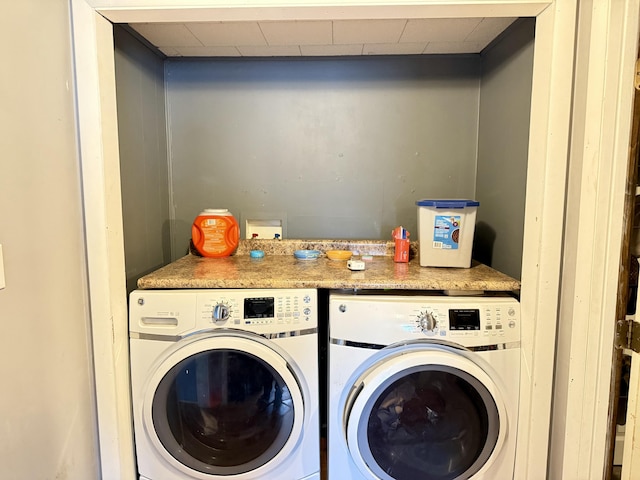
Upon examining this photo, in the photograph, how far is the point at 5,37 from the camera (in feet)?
3.06

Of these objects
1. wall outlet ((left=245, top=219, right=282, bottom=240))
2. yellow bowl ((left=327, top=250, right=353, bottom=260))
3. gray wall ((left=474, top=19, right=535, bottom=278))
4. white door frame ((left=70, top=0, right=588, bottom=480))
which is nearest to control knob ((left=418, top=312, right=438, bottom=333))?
white door frame ((left=70, top=0, right=588, bottom=480))

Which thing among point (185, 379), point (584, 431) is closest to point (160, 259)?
point (185, 379)

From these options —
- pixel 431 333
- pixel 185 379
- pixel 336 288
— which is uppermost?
pixel 336 288

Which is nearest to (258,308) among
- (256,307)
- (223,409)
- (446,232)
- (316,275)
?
(256,307)

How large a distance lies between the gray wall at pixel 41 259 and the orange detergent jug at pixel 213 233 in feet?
1.80

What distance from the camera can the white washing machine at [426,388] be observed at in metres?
1.27

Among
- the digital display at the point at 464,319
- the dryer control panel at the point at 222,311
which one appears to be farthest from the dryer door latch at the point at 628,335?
the dryer control panel at the point at 222,311

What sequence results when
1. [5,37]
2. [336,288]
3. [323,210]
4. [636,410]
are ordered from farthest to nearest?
[323,210], [336,288], [636,410], [5,37]

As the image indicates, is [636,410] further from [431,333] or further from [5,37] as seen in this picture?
[5,37]

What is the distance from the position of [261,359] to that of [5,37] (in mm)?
1157

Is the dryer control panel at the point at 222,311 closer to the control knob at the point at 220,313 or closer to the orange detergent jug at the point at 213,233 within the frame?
the control knob at the point at 220,313

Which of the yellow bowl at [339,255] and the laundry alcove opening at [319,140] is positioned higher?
the laundry alcove opening at [319,140]

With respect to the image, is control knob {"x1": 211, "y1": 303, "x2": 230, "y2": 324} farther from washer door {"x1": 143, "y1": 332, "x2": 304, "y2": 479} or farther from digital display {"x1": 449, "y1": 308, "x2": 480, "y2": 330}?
digital display {"x1": 449, "y1": 308, "x2": 480, "y2": 330}

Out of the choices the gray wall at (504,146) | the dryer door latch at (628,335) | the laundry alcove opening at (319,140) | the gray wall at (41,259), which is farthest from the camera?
the laundry alcove opening at (319,140)
